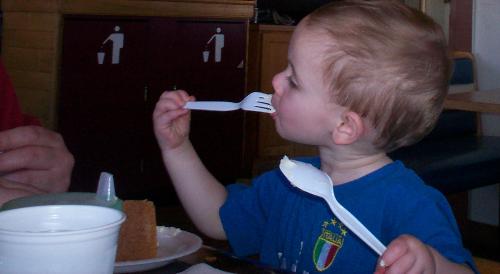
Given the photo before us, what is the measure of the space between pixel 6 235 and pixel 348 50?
0.51m

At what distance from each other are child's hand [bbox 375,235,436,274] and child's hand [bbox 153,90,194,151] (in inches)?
19.3

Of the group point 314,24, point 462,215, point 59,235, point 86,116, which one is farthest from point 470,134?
point 59,235

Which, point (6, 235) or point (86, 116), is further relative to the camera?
point (86, 116)

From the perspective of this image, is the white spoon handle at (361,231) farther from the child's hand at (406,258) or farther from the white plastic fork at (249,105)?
the white plastic fork at (249,105)

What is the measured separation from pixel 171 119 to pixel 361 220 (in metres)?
0.33

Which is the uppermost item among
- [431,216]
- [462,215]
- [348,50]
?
[348,50]

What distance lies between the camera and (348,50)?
93 centimetres

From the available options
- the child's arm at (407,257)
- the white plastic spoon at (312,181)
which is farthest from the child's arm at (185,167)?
the child's arm at (407,257)

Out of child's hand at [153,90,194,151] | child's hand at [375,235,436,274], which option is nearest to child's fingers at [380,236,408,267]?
child's hand at [375,235,436,274]

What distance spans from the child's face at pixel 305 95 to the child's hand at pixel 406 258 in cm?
27

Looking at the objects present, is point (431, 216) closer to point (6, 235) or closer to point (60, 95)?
point (6, 235)

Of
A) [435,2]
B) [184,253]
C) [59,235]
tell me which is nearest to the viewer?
[59,235]

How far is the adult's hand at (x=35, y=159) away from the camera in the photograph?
43.2 inches

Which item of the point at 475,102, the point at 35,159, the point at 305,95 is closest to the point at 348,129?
the point at 305,95
